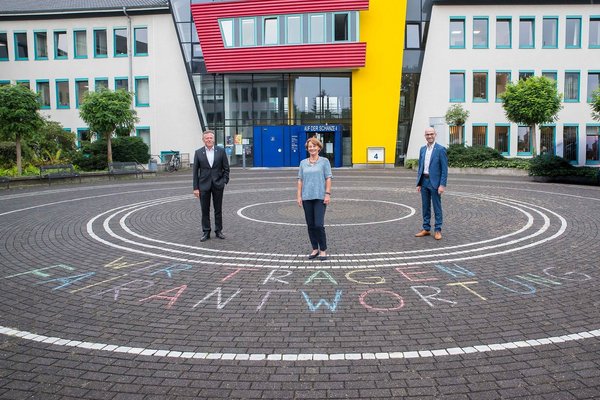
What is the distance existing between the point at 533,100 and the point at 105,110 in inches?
918

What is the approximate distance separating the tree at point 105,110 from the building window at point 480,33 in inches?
921

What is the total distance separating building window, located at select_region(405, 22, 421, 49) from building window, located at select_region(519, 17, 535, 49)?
702 centimetres

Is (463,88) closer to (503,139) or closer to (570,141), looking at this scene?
(503,139)

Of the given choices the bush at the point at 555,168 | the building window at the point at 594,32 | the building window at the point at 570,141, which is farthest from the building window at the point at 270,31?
the building window at the point at 594,32

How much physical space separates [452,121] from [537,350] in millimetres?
30293

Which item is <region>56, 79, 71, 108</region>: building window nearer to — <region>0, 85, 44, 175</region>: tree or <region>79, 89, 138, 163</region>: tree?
<region>79, 89, 138, 163</region>: tree

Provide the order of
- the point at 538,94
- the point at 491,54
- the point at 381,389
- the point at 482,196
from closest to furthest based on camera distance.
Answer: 1. the point at 381,389
2. the point at 482,196
3. the point at 538,94
4. the point at 491,54

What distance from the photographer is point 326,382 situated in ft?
13.3

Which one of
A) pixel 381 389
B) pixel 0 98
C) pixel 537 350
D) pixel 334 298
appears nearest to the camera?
pixel 381 389

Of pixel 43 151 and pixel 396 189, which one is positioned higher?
pixel 43 151

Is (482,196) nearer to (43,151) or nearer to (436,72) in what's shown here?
(436,72)

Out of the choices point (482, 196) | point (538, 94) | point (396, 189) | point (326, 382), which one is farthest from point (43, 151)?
point (326, 382)

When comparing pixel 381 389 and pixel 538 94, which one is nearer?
pixel 381 389

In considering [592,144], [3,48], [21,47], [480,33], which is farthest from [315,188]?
[3,48]
